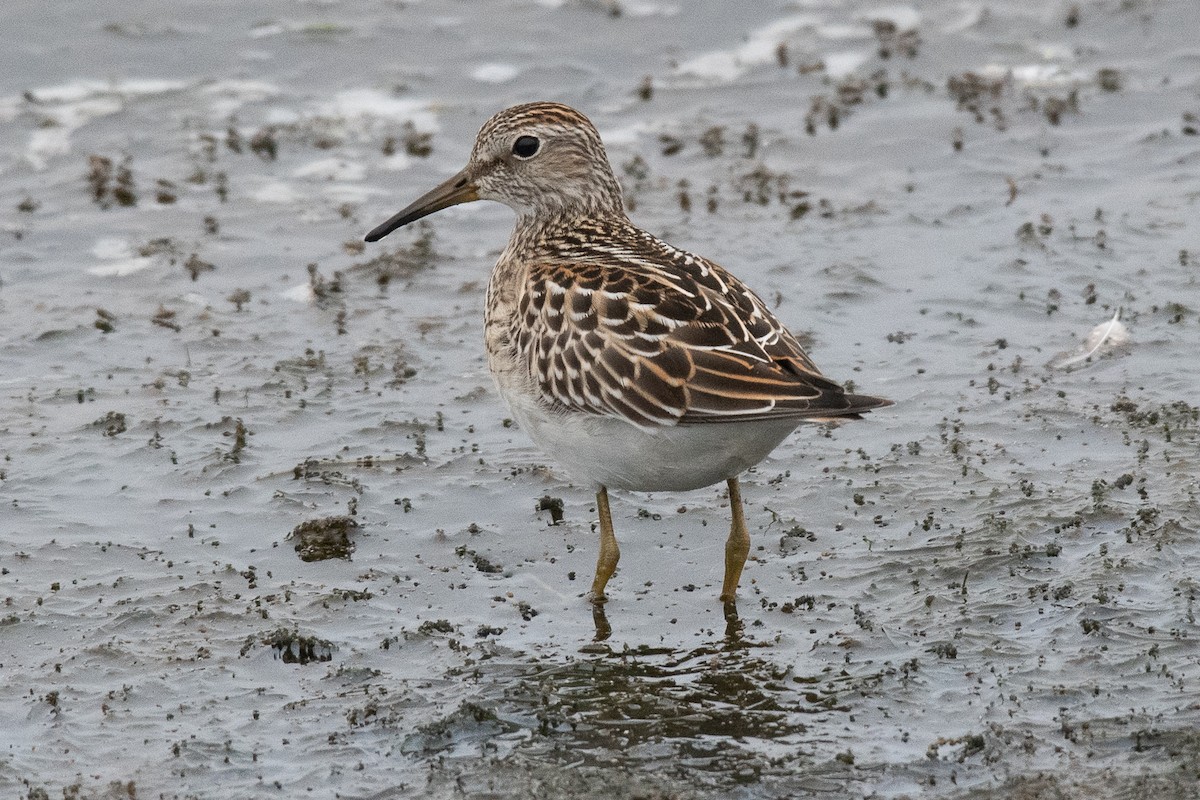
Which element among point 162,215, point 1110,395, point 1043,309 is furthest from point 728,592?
point 162,215

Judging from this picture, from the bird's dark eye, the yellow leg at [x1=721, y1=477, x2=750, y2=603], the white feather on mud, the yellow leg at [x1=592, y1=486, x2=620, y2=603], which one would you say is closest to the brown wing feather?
the yellow leg at [x1=592, y1=486, x2=620, y2=603]

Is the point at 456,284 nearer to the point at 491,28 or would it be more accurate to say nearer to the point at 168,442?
the point at 168,442

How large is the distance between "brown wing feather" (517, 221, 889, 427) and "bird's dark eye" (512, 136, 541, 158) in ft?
3.20

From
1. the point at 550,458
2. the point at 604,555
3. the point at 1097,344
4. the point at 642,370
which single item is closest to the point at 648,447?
the point at 642,370

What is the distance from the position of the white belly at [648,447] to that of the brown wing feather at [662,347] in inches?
3.9

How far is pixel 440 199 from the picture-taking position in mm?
A: 8828

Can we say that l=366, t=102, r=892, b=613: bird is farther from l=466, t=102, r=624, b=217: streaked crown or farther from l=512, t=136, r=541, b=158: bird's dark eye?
l=512, t=136, r=541, b=158: bird's dark eye

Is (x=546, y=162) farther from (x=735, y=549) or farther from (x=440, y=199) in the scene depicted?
(x=735, y=549)

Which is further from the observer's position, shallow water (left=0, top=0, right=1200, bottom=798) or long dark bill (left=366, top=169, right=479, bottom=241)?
long dark bill (left=366, top=169, right=479, bottom=241)

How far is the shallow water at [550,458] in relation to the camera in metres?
6.49

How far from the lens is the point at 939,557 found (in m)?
7.78

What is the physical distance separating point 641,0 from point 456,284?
5615mm

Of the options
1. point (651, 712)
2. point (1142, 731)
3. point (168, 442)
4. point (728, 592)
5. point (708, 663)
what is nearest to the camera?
point (1142, 731)

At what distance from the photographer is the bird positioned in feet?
22.0
